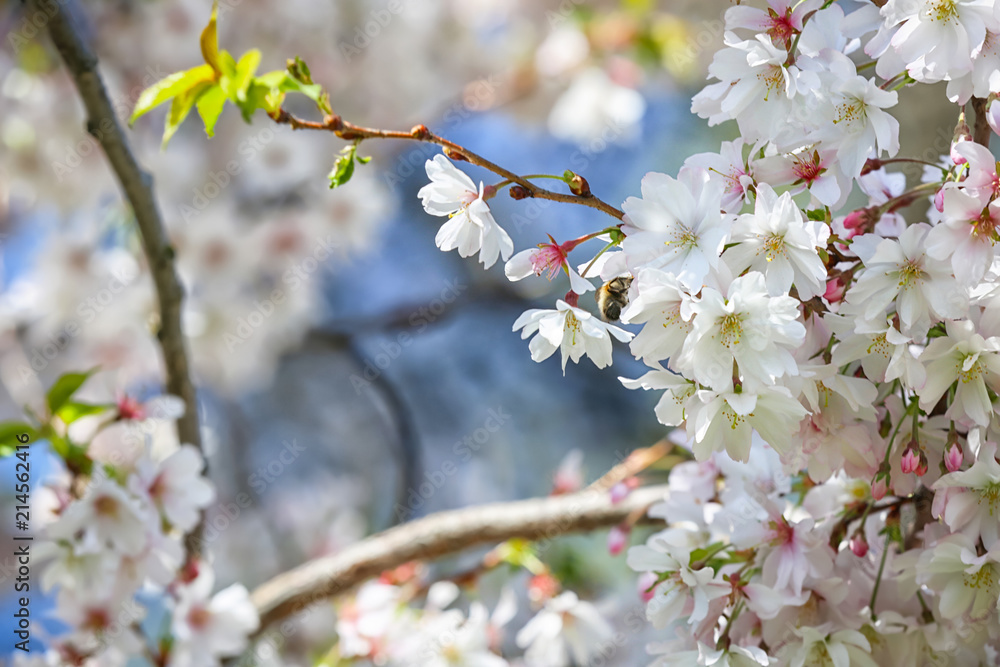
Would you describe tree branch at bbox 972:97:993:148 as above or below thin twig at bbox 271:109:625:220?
below

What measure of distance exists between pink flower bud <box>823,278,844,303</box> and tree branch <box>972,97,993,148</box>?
4.6 inches

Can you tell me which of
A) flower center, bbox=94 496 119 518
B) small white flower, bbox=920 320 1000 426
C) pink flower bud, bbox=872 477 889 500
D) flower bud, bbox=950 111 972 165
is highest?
flower bud, bbox=950 111 972 165

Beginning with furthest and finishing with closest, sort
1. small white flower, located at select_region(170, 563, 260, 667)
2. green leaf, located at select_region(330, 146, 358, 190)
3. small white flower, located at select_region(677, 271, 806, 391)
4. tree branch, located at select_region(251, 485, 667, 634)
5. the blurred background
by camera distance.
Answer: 1. the blurred background
2. tree branch, located at select_region(251, 485, 667, 634)
3. small white flower, located at select_region(170, 563, 260, 667)
4. green leaf, located at select_region(330, 146, 358, 190)
5. small white flower, located at select_region(677, 271, 806, 391)

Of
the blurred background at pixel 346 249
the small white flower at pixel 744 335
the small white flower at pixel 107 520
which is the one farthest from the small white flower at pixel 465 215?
the blurred background at pixel 346 249

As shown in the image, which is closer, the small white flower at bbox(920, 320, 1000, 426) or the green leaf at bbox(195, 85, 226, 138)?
the small white flower at bbox(920, 320, 1000, 426)

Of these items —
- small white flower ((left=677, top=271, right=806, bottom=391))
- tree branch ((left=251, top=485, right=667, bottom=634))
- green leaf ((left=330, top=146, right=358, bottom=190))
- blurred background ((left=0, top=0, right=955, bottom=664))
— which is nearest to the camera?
small white flower ((left=677, top=271, right=806, bottom=391))

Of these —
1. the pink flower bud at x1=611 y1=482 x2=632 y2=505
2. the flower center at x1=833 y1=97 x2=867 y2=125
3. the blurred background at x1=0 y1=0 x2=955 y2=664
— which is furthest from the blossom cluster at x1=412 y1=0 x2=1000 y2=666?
the blurred background at x1=0 y1=0 x2=955 y2=664

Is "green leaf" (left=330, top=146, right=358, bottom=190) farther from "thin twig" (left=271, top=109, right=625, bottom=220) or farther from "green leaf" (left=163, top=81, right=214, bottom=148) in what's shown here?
"green leaf" (left=163, top=81, right=214, bottom=148)

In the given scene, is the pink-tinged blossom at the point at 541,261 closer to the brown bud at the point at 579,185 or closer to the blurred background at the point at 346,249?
the brown bud at the point at 579,185

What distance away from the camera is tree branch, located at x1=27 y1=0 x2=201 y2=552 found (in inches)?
28.0

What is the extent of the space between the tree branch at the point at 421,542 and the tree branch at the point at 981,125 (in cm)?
56

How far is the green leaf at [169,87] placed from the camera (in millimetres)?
505

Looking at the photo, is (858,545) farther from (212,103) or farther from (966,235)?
(212,103)

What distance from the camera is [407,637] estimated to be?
3.28 ft
